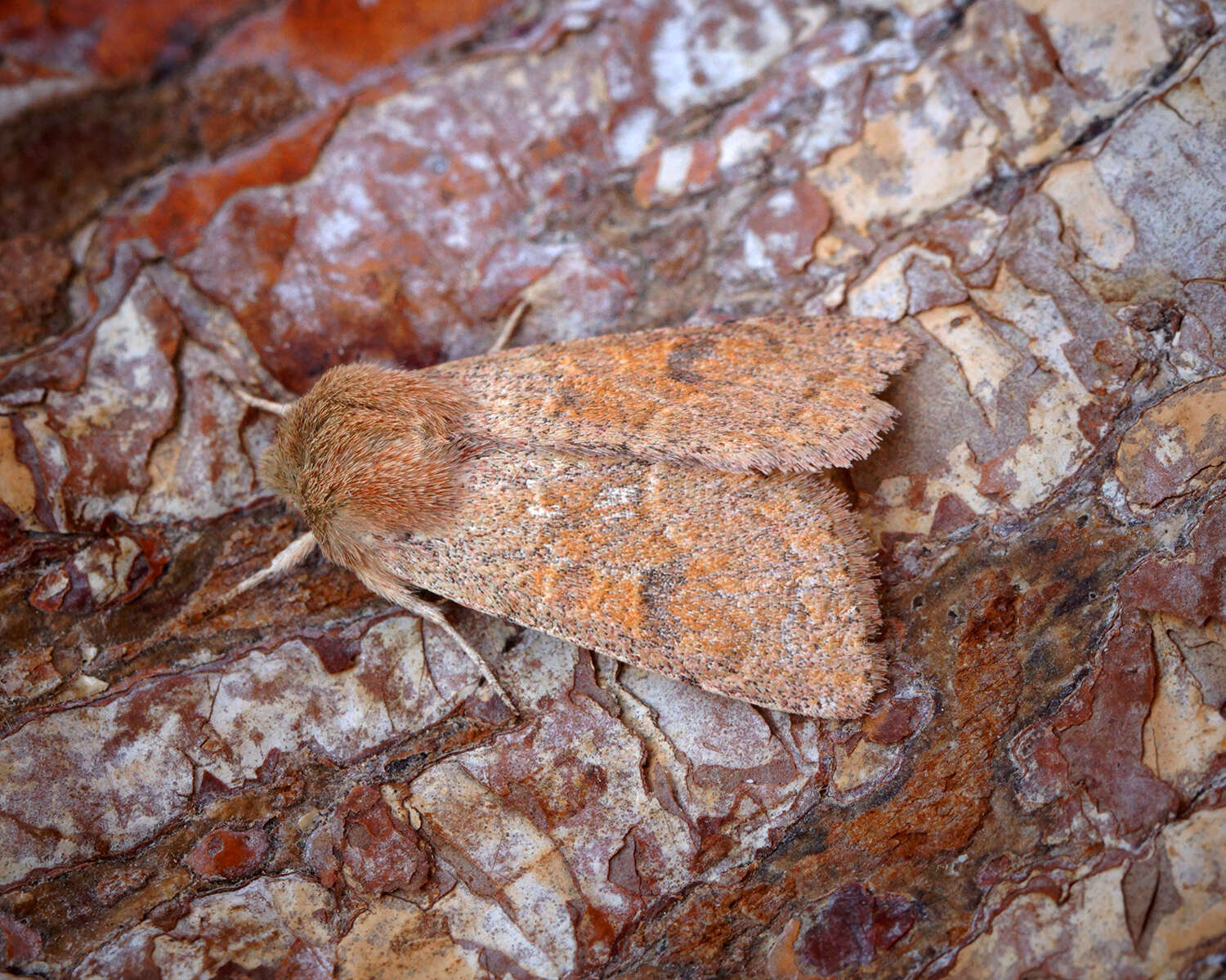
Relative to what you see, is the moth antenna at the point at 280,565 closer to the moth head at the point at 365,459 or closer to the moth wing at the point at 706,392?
the moth head at the point at 365,459

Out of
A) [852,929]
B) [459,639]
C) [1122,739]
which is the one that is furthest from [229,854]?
[1122,739]

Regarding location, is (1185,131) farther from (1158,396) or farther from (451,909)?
(451,909)

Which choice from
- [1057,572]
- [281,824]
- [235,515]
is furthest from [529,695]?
[1057,572]

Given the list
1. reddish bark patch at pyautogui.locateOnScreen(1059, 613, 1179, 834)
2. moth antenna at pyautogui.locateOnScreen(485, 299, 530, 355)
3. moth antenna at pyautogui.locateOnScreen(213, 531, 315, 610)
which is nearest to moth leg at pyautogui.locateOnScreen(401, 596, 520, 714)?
moth antenna at pyautogui.locateOnScreen(213, 531, 315, 610)

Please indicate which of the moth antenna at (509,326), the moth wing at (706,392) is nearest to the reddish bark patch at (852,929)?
the moth wing at (706,392)

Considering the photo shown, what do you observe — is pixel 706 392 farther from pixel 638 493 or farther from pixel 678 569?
pixel 678 569

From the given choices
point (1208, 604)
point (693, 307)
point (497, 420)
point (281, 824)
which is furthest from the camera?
point (693, 307)
